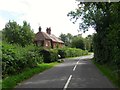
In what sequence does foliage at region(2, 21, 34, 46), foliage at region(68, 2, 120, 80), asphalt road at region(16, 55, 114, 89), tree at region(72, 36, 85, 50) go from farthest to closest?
tree at region(72, 36, 85, 50)
foliage at region(2, 21, 34, 46)
foliage at region(68, 2, 120, 80)
asphalt road at region(16, 55, 114, 89)

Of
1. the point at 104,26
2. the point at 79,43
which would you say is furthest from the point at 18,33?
the point at 104,26

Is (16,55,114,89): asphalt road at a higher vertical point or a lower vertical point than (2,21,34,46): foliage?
lower

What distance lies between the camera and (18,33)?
82062mm

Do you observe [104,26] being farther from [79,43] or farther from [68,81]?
[79,43]

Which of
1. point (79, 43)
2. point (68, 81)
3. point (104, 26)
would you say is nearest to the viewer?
point (68, 81)

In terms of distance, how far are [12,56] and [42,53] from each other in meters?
27.0

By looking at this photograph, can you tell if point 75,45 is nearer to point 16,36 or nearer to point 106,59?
point 16,36

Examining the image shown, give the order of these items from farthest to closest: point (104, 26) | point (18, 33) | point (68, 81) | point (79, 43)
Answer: point (79, 43), point (18, 33), point (104, 26), point (68, 81)

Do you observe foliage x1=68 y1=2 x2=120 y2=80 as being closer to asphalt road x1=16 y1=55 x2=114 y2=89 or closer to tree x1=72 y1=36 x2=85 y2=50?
asphalt road x1=16 y1=55 x2=114 y2=89

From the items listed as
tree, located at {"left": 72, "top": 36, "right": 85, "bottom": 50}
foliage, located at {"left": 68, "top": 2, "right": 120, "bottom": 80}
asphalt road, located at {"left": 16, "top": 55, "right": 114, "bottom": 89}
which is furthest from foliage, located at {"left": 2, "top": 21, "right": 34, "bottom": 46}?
asphalt road, located at {"left": 16, "top": 55, "right": 114, "bottom": 89}

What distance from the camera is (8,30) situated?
273 ft

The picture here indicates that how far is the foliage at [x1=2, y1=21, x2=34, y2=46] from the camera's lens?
8106cm

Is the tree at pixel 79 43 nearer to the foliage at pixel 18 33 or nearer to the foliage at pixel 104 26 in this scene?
the foliage at pixel 18 33

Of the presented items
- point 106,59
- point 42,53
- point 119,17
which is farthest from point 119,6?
point 42,53
